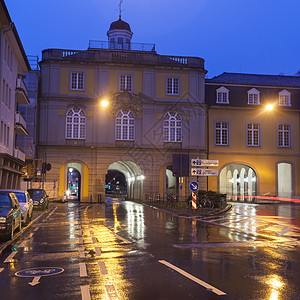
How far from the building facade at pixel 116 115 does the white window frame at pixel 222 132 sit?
82.8 inches

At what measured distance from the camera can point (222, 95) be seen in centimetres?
5066

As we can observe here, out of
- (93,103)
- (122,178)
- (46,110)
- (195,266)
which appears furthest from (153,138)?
(122,178)

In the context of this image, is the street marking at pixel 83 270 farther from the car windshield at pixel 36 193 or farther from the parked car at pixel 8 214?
the car windshield at pixel 36 193

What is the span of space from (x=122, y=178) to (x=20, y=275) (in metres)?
102

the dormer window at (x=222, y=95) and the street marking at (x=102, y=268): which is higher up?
the dormer window at (x=222, y=95)

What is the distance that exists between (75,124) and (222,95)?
16.8 meters

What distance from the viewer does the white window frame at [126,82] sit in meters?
47.5

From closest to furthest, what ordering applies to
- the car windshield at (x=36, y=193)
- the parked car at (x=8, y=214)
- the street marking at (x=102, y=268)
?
the street marking at (x=102, y=268), the parked car at (x=8, y=214), the car windshield at (x=36, y=193)

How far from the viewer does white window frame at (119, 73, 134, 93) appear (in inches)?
1871

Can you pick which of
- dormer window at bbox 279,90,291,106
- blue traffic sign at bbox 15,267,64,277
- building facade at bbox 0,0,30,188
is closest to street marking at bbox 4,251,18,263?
blue traffic sign at bbox 15,267,64,277

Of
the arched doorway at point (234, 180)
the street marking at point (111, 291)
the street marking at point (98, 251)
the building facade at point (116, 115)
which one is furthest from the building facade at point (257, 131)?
the street marking at point (111, 291)

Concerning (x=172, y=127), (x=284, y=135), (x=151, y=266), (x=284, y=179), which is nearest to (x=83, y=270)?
(x=151, y=266)

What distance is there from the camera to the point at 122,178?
110 metres

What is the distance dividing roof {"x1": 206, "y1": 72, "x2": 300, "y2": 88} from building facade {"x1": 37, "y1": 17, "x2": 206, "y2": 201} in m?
7.20
